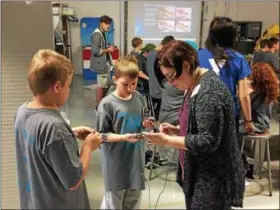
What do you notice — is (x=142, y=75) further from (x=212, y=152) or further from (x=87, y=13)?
(x=212, y=152)

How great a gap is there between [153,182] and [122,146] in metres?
0.47

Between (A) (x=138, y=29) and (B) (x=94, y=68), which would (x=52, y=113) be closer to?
(B) (x=94, y=68)

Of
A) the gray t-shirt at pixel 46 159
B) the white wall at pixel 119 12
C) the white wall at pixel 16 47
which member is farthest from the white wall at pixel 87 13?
the gray t-shirt at pixel 46 159

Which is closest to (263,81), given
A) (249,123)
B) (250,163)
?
(249,123)

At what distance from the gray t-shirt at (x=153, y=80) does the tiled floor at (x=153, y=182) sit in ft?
1.01

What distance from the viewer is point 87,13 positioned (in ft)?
5.57

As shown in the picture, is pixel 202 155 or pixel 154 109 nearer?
pixel 202 155

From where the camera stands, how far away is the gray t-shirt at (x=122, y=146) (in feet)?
5.20

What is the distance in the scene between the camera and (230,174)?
125cm

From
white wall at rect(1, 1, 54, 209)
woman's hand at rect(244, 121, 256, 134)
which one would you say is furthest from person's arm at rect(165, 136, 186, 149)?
woman's hand at rect(244, 121, 256, 134)

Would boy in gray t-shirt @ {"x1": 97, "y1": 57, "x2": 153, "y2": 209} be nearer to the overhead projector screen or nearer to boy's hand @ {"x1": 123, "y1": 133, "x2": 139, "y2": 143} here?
boy's hand @ {"x1": 123, "y1": 133, "x2": 139, "y2": 143}

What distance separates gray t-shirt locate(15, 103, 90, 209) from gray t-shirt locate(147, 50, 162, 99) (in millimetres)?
671

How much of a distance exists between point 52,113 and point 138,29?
0.86 meters

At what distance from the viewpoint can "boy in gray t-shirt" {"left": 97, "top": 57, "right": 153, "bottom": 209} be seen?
62.3 inches
